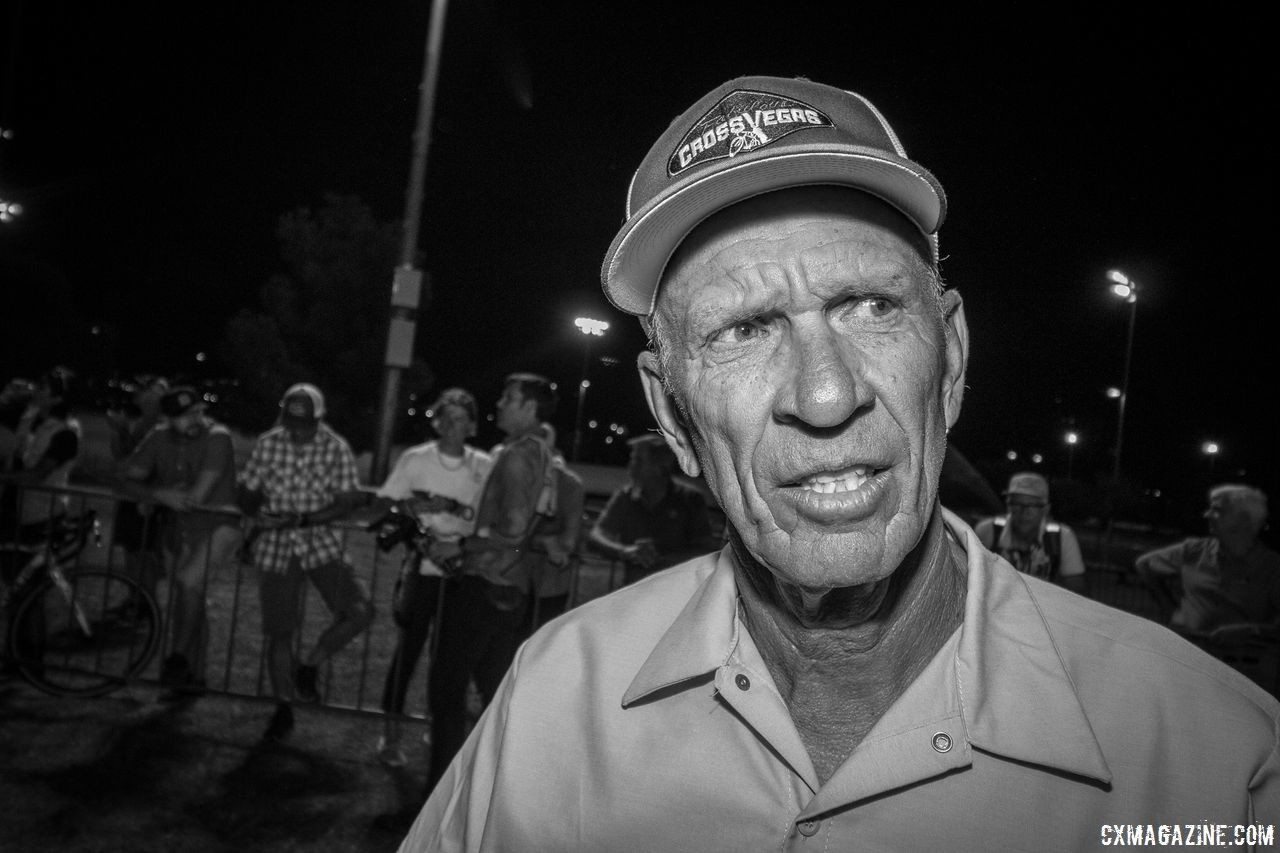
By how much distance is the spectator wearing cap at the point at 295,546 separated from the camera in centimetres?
545

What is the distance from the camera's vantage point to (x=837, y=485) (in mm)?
1289

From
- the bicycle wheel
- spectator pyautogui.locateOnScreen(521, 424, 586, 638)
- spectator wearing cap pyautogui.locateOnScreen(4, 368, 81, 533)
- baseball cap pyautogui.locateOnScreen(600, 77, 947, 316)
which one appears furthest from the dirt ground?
baseball cap pyautogui.locateOnScreen(600, 77, 947, 316)

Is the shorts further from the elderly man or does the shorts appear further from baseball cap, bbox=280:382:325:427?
the elderly man

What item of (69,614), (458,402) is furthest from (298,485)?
(69,614)

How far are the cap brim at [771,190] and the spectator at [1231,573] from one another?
4982 millimetres

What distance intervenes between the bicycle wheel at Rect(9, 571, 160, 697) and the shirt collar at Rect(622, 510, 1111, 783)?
514 centimetres

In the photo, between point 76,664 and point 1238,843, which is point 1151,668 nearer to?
point 1238,843

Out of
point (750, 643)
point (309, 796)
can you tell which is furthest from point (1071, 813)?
point (309, 796)

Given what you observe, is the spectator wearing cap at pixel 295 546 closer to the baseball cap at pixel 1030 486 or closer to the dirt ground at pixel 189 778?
the dirt ground at pixel 189 778

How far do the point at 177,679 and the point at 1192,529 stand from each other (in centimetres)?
3976

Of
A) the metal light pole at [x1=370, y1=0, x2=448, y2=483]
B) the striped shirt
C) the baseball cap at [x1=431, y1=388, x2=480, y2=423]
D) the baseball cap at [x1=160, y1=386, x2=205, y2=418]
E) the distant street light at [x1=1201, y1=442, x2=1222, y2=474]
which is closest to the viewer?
the striped shirt

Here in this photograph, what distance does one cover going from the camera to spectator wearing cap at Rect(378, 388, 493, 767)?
5.12 meters

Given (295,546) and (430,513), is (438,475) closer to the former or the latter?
(430,513)

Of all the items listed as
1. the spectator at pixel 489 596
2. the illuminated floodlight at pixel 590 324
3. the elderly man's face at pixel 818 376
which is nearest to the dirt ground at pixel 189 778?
the spectator at pixel 489 596
